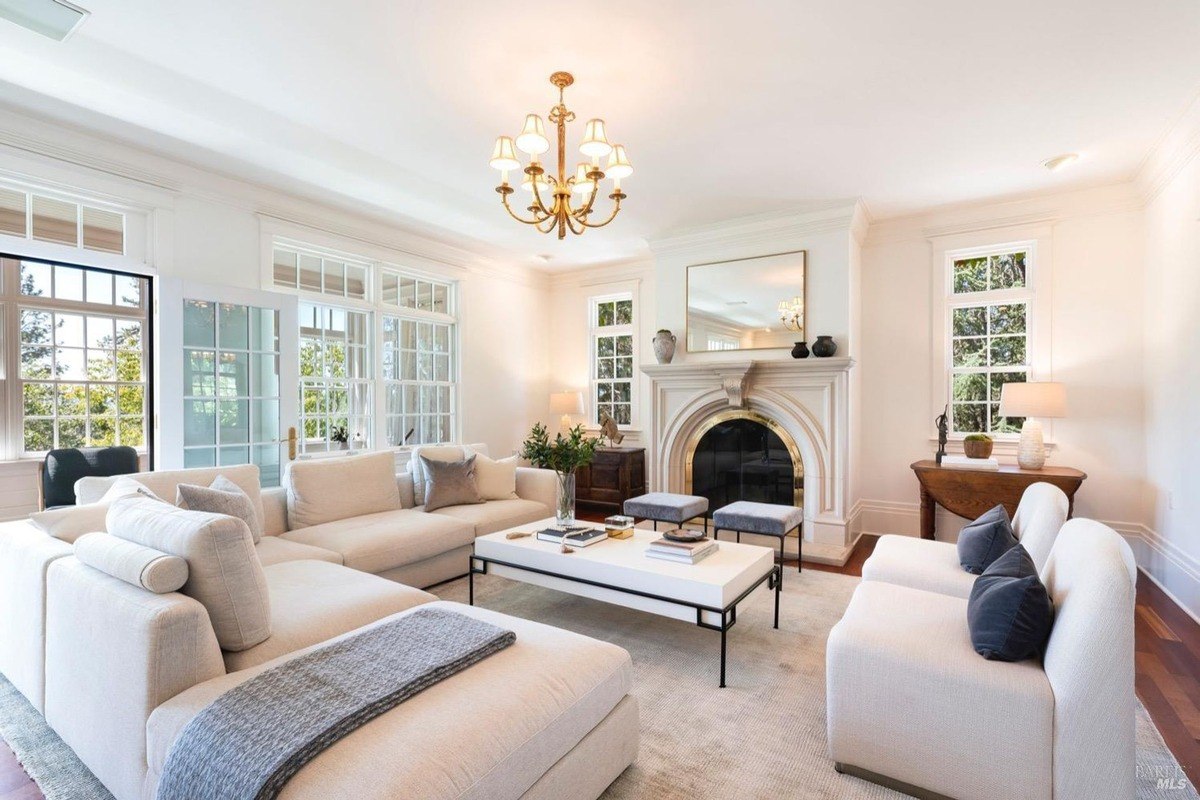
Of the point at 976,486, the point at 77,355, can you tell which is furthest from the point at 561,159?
the point at 77,355

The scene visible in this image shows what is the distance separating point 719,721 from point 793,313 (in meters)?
3.53

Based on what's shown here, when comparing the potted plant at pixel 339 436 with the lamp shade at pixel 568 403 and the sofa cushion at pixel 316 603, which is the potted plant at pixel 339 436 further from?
the sofa cushion at pixel 316 603

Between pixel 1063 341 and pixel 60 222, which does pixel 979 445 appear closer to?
pixel 1063 341

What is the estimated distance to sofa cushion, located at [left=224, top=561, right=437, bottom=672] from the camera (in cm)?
188

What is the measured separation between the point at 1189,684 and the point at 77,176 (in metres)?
6.18

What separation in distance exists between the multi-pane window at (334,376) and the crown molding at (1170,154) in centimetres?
567

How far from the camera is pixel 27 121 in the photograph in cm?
321

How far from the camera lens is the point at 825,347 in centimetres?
457

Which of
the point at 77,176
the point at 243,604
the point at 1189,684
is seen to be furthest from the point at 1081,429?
the point at 77,176

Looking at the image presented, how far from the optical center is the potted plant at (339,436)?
16.2 ft

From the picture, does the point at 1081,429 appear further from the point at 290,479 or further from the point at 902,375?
the point at 290,479

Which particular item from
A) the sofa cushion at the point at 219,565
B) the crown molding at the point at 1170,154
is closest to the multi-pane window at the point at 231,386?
the sofa cushion at the point at 219,565

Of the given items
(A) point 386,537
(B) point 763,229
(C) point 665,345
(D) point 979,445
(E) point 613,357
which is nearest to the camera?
(A) point 386,537

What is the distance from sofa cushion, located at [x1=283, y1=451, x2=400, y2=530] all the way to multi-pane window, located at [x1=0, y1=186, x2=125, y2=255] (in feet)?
6.01
